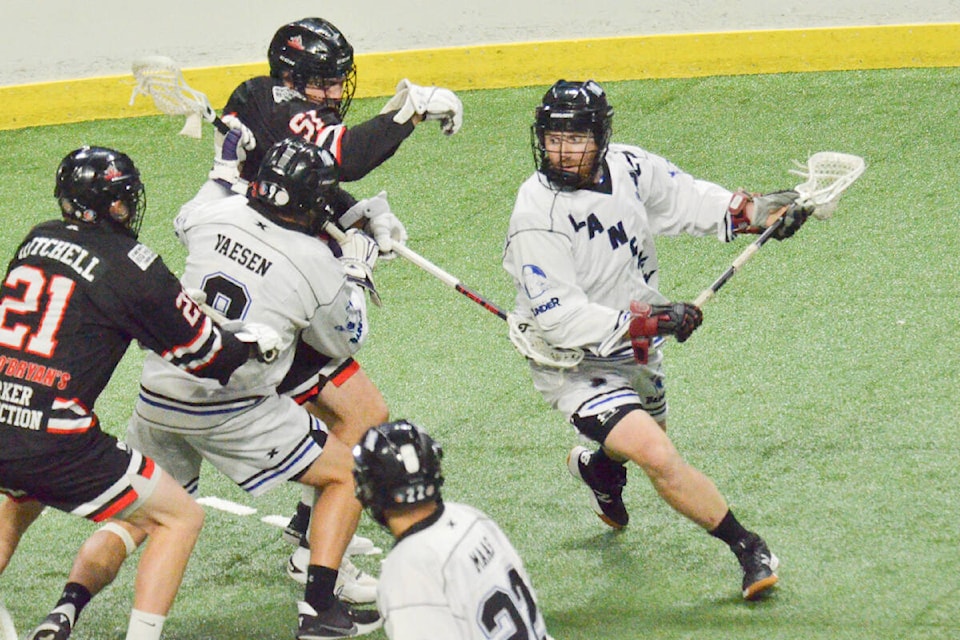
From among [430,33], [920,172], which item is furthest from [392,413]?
[430,33]

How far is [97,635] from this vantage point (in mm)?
4242

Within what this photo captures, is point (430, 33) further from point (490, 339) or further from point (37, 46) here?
point (490, 339)

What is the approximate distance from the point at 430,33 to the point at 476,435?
418 centimetres

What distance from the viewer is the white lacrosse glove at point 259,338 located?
12.3 ft

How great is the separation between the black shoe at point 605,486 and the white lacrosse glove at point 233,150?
1449 millimetres

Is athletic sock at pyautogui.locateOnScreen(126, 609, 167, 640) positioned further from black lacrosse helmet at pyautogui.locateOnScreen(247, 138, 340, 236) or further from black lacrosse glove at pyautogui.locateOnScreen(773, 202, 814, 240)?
black lacrosse glove at pyautogui.locateOnScreen(773, 202, 814, 240)

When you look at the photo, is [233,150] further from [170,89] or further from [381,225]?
[381,225]

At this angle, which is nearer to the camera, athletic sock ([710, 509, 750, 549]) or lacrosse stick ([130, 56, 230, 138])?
athletic sock ([710, 509, 750, 549])

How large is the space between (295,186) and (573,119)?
796 millimetres

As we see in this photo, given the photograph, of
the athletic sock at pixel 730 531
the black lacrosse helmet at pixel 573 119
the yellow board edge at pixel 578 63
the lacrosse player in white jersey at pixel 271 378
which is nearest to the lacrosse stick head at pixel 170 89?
the lacrosse player in white jersey at pixel 271 378

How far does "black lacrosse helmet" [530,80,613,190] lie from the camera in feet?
13.4

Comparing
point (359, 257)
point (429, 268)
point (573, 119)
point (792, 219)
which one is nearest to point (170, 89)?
point (359, 257)

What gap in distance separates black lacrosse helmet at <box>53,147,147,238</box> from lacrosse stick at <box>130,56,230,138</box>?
4.17 feet

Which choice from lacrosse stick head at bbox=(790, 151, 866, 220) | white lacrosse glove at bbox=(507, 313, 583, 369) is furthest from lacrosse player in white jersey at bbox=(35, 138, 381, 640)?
lacrosse stick head at bbox=(790, 151, 866, 220)
